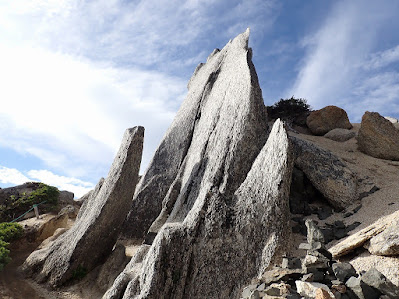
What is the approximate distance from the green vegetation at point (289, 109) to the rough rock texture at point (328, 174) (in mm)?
11003

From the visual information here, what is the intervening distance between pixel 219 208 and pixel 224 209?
0.17 meters

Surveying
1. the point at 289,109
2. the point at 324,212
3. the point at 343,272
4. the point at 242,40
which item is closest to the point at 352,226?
the point at 324,212

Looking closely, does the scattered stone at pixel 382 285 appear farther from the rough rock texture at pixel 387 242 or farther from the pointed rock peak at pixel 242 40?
the pointed rock peak at pixel 242 40

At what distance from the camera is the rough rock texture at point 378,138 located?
18328 millimetres

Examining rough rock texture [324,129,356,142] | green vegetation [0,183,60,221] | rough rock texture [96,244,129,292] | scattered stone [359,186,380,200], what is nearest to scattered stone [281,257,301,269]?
scattered stone [359,186,380,200]

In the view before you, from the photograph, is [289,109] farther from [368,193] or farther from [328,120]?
[368,193]

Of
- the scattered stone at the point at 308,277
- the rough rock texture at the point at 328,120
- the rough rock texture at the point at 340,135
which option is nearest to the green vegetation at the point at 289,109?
the rough rock texture at the point at 328,120

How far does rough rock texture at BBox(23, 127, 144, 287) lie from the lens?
1592 centimetres

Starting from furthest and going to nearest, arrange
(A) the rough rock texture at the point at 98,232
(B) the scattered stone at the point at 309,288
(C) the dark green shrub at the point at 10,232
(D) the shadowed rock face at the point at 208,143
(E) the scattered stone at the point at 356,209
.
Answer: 1. (C) the dark green shrub at the point at 10,232
2. (A) the rough rock texture at the point at 98,232
3. (D) the shadowed rock face at the point at 208,143
4. (E) the scattered stone at the point at 356,209
5. (B) the scattered stone at the point at 309,288

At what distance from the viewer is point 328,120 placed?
80.2 ft

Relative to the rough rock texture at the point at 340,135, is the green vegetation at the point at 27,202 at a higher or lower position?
lower

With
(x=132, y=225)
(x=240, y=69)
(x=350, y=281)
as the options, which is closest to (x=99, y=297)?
(x=132, y=225)

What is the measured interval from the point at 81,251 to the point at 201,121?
9.84 meters

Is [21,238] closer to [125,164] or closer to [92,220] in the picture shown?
[92,220]
